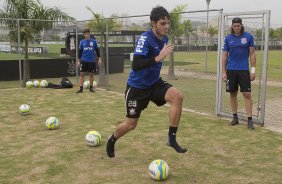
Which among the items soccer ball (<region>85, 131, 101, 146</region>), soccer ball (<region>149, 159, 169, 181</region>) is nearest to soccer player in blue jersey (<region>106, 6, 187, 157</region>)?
soccer ball (<region>149, 159, 169, 181</region>)

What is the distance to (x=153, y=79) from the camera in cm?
499

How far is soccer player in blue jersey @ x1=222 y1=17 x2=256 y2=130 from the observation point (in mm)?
7156

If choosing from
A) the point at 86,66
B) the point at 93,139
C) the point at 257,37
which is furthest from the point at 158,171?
the point at 86,66

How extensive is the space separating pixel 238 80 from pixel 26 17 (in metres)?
10.5

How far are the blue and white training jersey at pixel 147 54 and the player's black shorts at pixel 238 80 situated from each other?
9.65ft

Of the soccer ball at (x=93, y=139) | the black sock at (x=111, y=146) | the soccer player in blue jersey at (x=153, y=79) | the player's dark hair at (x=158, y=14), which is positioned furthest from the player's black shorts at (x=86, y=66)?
the player's dark hair at (x=158, y=14)

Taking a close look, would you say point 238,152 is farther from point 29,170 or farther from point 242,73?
point 29,170

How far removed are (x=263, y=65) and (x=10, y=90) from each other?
958 centimetres

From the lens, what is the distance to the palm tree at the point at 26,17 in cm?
1411

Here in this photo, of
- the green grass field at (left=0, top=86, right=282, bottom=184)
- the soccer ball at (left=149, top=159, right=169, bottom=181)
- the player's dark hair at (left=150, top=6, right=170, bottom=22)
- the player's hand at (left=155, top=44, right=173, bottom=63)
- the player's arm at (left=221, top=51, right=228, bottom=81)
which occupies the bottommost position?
the green grass field at (left=0, top=86, right=282, bottom=184)

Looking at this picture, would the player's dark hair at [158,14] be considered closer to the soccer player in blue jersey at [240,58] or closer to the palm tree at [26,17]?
the soccer player in blue jersey at [240,58]

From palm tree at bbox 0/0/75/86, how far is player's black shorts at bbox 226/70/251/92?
30.4 feet

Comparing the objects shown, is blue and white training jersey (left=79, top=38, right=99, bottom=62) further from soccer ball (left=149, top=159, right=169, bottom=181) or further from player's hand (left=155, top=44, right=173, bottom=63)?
soccer ball (left=149, top=159, right=169, bottom=181)

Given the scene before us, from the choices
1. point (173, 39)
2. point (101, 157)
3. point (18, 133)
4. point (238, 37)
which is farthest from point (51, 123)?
point (173, 39)
